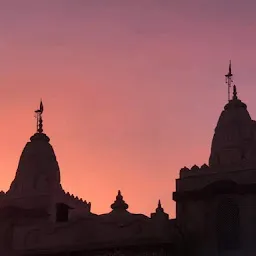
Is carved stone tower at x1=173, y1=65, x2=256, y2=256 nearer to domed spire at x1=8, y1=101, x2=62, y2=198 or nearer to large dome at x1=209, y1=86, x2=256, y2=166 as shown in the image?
large dome at x1=209, y1=86, x2=256, y2=166

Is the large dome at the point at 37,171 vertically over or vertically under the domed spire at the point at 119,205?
over

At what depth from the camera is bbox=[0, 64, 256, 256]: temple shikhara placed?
39281 millimetres

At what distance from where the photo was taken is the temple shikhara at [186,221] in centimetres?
3928

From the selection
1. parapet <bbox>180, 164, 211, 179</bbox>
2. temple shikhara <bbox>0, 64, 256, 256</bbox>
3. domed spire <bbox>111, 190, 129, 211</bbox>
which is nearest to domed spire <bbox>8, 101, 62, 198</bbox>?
temple shikhara <bbox>0, 64, 256, 256</bbox>

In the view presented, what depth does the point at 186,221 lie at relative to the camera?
40562mm

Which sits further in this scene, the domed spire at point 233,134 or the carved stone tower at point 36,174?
the carved stone tower at point 36,174

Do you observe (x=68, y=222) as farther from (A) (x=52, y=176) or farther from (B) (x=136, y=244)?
(A) (x=52, y=176)

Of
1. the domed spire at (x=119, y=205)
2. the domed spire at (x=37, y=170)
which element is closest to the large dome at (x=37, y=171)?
the domed spire at (x=37, y=170)

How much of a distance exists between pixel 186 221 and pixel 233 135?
21.8 ft

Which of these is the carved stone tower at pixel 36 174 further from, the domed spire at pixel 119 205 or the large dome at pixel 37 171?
the domed spire at pixel 119 205

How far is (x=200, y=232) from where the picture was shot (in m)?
40.0

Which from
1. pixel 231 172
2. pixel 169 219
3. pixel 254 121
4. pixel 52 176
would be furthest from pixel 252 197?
pixel 52 176

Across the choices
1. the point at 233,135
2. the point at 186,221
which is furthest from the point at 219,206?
the point at 233,135

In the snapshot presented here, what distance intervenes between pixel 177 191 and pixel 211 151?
4.92 m
